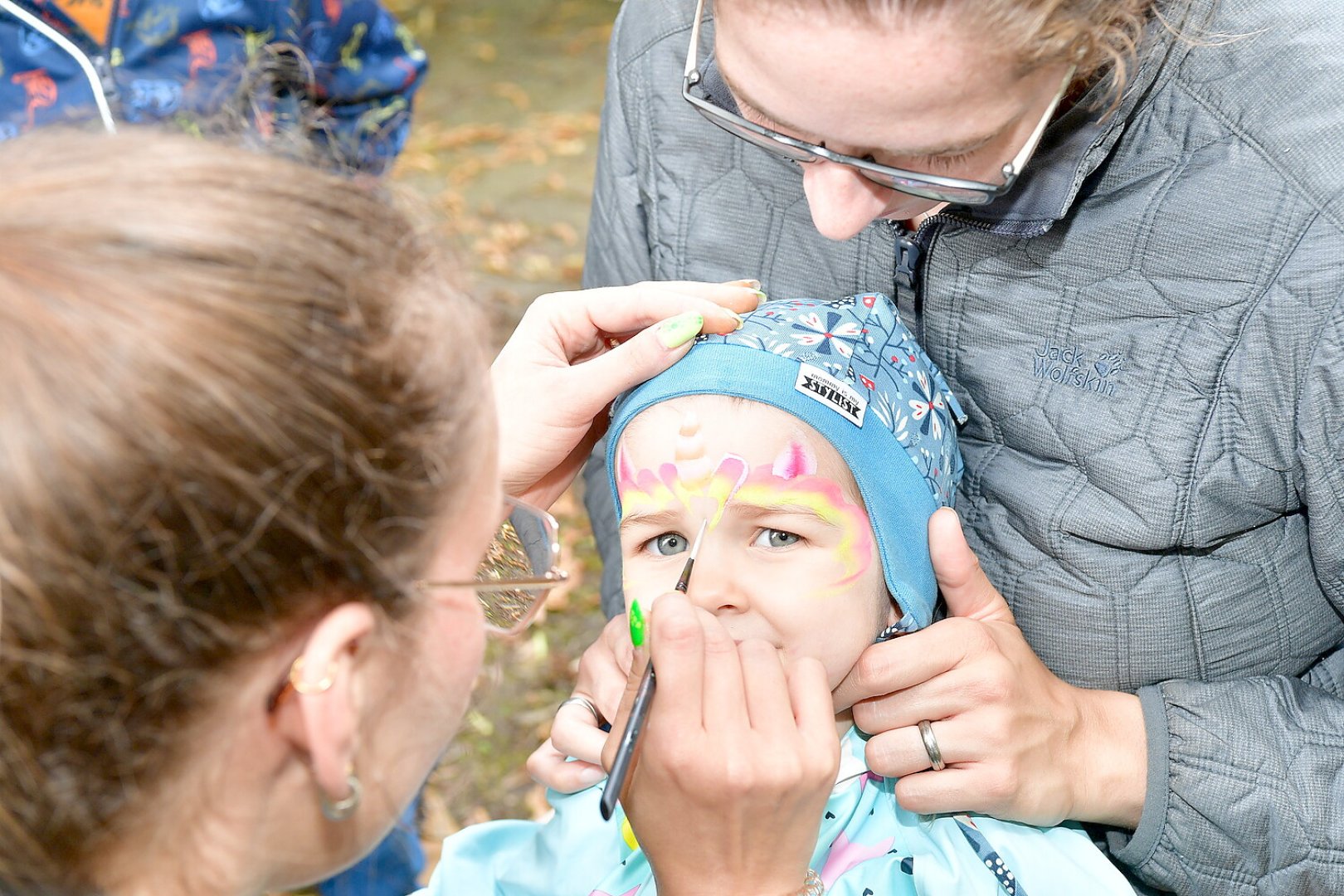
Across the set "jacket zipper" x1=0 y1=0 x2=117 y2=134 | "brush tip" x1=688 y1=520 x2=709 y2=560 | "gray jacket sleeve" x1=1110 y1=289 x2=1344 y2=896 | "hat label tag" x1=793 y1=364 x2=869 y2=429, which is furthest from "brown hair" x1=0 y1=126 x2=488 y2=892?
"jacket zipper" x1=0 y1=0 x2=117 y2=134

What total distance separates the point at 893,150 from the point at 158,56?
6.74 feet

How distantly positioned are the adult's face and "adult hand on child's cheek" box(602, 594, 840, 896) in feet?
2.51

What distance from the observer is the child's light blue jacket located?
2109 mm

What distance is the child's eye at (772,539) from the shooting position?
2.25 meters

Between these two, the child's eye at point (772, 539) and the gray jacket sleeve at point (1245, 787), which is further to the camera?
the child's eye at point (772, 539)

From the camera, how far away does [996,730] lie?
2.00 meters

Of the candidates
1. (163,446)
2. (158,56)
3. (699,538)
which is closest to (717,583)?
(699,538)

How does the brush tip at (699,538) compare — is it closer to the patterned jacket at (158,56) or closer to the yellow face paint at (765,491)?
the yellow face paint at (765,491)

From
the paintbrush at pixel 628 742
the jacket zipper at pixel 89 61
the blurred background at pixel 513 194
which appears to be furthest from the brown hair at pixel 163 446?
the jacket zipper at pixel 89 61

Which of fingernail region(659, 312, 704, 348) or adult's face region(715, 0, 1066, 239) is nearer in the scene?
adult's face region(715, 0, 1066, 239)

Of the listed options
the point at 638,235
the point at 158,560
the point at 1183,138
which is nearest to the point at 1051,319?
the point at 1183,138

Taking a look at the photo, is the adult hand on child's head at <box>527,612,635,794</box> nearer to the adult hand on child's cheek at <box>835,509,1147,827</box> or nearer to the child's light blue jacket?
the child's light blue jacket

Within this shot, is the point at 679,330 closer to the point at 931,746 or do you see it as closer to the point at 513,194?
the point at 931,746

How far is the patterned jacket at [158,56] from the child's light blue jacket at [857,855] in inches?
60.9
